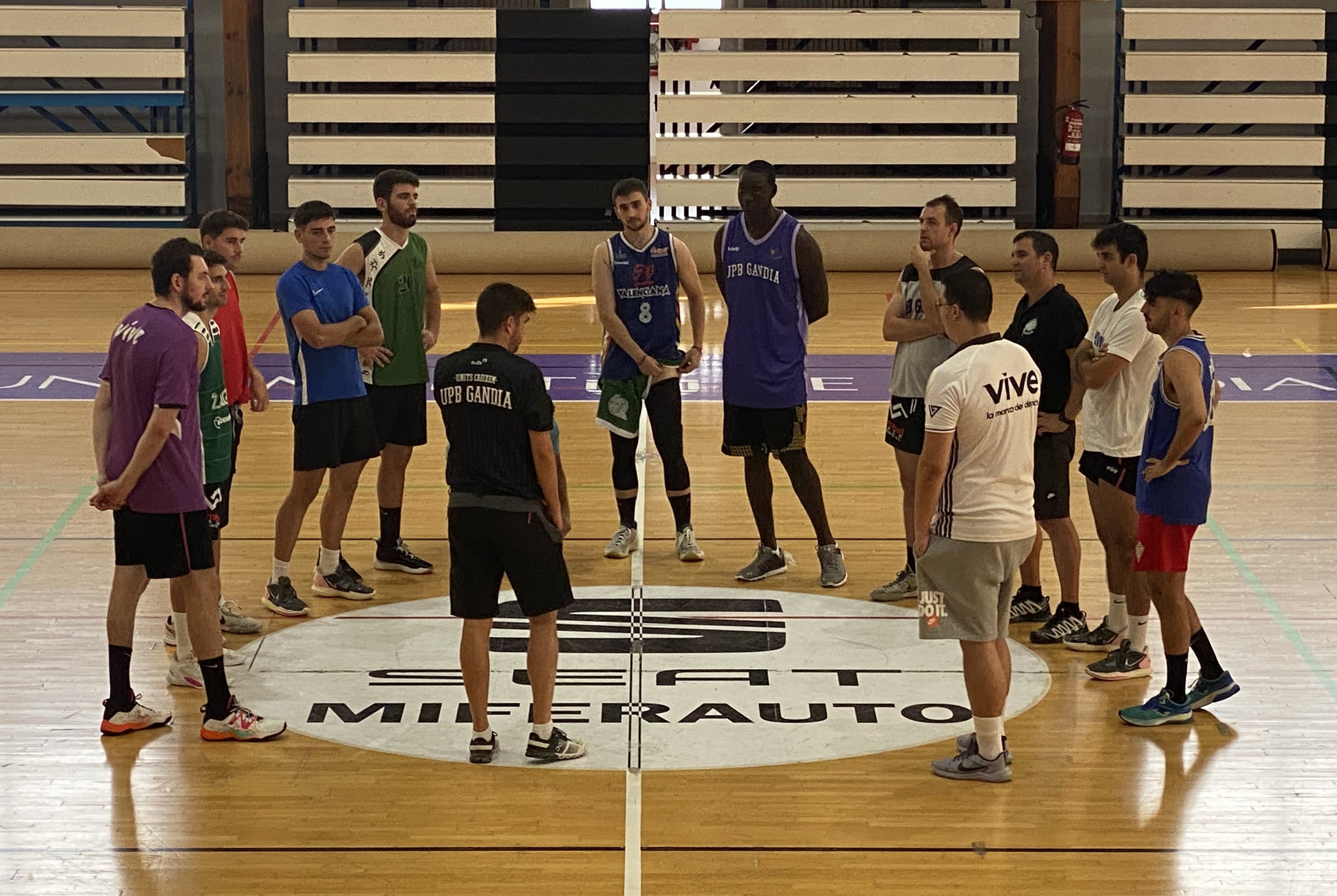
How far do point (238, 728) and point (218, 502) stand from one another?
3.83 feet

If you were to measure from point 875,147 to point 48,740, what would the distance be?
1386 centimetres

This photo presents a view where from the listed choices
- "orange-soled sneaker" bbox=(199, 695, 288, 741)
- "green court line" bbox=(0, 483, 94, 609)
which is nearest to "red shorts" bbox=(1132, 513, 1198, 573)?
"orange-soled sneaker" bbox=(199, 695, 288, 741)

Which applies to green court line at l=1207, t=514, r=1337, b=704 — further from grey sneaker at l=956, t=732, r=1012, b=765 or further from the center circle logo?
grey sneaker at l=956, t=732, r=1012, b=765

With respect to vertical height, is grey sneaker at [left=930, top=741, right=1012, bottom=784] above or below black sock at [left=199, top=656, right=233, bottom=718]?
below

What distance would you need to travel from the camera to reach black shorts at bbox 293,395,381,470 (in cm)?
670

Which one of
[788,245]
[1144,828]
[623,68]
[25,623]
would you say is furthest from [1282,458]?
[623,68]

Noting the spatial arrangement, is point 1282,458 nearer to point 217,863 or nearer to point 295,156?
point 217,863

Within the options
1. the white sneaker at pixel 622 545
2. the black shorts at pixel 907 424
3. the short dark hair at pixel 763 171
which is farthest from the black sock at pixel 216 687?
the short dark hair at pixel 763 171

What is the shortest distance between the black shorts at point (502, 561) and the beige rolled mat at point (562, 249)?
11666mm

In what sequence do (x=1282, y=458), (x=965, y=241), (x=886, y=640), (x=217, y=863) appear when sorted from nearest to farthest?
(x=217, y=863)
(x=886, y=640)
(x=1282, y=458)
(x=965, y=241)

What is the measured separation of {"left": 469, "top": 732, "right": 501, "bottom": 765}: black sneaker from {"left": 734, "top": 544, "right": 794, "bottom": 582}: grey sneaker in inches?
86.2

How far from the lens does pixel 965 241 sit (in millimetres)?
16359

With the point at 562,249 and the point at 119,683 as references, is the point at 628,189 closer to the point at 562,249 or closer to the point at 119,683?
the point at 119,683

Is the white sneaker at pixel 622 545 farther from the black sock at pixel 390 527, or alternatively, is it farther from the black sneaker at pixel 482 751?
the black sneaker at pixel 482 751
